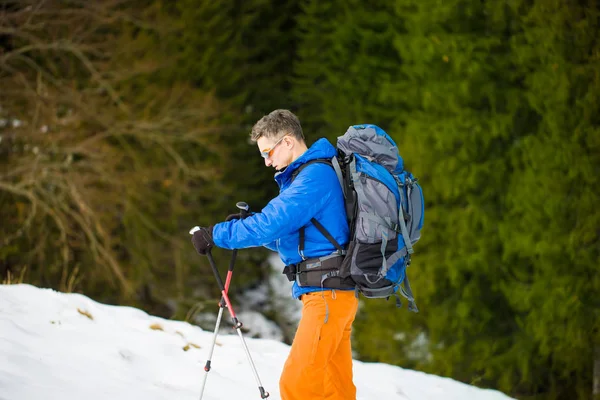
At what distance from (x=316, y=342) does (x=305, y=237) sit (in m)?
0.56

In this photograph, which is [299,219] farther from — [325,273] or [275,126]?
[275,126]

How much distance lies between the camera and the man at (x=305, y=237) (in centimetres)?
381

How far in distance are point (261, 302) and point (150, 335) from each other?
1434 centimetres

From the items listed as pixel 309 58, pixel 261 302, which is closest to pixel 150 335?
pixel 261 302

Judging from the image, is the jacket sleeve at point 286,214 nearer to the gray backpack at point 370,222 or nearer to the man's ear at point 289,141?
the gray backpack at point 370,222

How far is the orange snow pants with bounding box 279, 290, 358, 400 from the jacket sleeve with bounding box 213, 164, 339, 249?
1.39 feet

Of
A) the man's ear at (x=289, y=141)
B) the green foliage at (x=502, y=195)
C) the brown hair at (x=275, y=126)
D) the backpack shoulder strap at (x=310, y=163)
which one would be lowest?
the backpack shoulder strap at (x=310, y=163)

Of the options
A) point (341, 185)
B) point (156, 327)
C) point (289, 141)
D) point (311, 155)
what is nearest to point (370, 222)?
point (341, 185)

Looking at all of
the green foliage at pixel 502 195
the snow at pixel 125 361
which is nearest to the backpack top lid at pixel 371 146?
the snow at pixel 125 361

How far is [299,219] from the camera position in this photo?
381 centimetres

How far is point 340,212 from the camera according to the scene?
12.9 ft

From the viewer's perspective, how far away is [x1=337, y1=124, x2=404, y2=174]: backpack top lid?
13.3 ft

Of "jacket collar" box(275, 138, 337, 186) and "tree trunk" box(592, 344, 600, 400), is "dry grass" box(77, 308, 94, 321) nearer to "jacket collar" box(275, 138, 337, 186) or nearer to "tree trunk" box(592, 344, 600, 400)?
"jacket collar" box(275, 138, 337, 186)

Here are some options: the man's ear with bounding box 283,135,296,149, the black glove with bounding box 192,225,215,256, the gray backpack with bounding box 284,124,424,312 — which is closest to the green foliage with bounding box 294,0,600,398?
the gray backpack with bounding box 284,124,424,312
